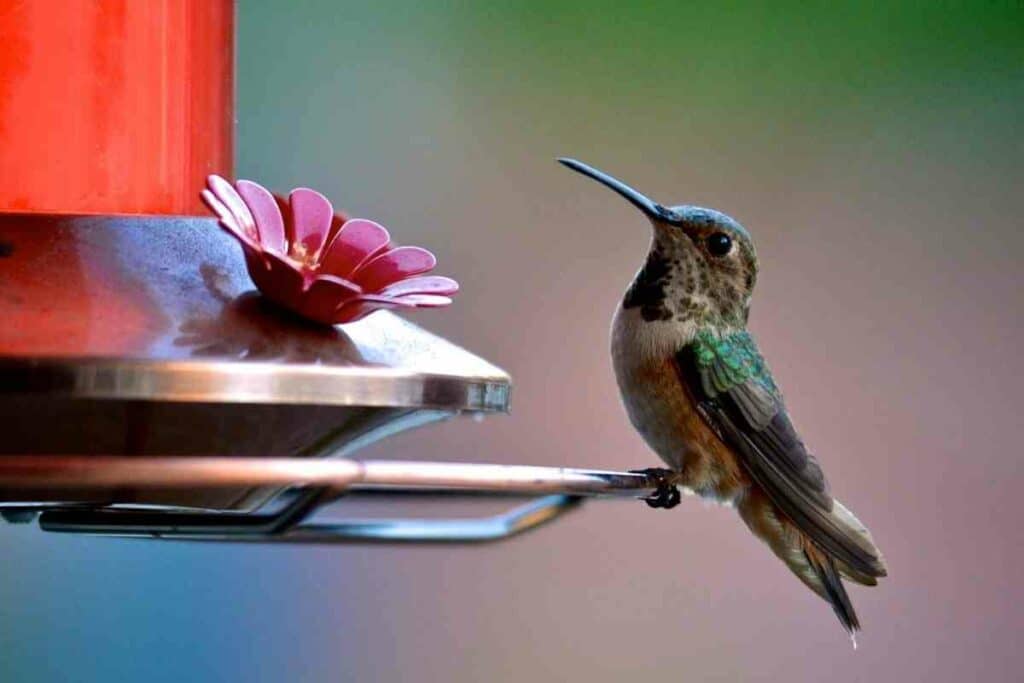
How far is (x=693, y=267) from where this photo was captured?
3.35 metres

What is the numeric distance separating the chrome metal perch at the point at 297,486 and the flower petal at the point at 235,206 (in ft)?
0.96

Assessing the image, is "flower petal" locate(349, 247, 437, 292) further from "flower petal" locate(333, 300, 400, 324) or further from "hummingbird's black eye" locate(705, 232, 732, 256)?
"hummingbird's black eye" locate(705, 232, 732, 256)

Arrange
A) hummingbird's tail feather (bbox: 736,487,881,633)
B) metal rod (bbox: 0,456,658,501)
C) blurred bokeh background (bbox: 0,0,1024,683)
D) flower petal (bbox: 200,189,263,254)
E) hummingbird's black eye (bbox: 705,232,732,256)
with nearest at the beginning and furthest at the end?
metal rod (bbox: 0,456,658,501) < flower petal (bbox: 200,189,263,254) < hummingbird's tail feather (bbox: 736,487,881,633) < hummingbird's black eye (bbox: 705,232,732,256) < blurred bokeh background (bbox: 0,0,1024,683)

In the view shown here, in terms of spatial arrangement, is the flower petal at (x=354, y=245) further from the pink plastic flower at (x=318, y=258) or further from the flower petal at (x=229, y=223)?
the flower petal at (x=229, y=223)

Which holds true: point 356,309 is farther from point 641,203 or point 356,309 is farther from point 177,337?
point 641,203

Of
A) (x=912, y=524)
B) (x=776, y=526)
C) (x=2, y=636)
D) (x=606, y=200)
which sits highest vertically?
(x=606, y=200)

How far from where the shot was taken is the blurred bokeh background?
17.6 feet

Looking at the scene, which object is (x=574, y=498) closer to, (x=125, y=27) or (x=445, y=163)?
(x=125, y=27)

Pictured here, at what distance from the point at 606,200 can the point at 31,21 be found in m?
3.95

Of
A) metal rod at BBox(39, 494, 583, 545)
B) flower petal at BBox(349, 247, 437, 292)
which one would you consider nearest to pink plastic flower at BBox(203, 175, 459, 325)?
flower petal at BBox(349, 247, 437, 292)

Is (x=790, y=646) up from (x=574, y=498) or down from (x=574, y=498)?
down

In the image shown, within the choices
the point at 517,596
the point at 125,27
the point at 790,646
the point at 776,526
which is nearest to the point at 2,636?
the point at 517,596

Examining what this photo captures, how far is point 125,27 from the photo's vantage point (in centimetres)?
196

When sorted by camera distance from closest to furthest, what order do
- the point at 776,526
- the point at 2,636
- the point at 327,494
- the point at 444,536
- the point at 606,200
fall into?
1. the point at 327,494
2. the point at 444,536
3. the point at 776,526
4. the point at 2,636
5. the point at 606,200
